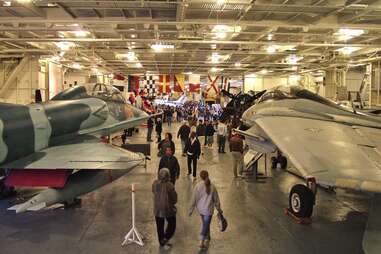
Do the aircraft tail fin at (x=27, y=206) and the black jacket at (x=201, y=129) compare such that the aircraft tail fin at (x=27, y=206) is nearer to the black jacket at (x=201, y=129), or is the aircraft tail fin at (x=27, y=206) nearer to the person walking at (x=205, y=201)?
the person walking at (x=205, y=201)

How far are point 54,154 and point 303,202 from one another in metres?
5.27

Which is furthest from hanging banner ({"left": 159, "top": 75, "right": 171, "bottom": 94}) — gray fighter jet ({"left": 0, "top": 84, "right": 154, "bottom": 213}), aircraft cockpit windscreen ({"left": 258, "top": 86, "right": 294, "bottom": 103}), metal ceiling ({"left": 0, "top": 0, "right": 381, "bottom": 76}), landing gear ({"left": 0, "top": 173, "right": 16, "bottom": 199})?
landing gear ({"left": 0, "top": 173, "right": 16, "bottom": 199})

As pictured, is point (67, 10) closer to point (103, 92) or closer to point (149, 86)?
point (103, 92)

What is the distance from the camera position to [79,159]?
7273 mm

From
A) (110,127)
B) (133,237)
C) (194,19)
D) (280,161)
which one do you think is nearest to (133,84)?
(194,19)

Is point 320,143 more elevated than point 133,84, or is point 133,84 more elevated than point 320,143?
point 133,84

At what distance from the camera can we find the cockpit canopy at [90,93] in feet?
33.1

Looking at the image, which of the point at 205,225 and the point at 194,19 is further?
the point at 194,19

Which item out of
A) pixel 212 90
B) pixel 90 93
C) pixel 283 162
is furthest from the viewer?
pixel 212 90

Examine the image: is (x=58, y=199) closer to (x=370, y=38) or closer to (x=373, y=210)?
(x=373, y=210)

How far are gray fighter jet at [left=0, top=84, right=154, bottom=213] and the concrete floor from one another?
1.96ft

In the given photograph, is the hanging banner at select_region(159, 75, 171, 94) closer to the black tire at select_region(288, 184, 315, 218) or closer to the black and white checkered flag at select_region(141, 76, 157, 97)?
the black and white checkered flag at select_region(141, 76, 157, 97)

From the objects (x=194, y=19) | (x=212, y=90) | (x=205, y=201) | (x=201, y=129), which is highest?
(x=194, y=19)

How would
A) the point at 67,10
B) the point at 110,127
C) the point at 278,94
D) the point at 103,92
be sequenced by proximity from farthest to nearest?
the point at 103,92, the point at 67,10, the point at 278,94, the point at 110,127
